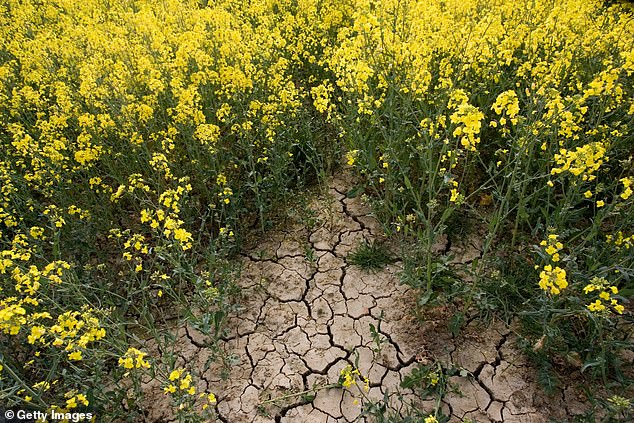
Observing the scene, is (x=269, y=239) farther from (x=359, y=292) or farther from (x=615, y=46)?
(x=615, y=46)

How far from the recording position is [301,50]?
4980 mm

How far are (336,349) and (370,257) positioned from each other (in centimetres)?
83

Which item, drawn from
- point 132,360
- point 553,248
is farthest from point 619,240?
point 132,360

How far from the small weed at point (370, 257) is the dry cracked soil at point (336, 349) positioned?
0.21 ft

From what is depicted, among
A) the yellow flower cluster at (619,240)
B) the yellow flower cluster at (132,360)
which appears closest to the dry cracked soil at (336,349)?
the yellow flower cluster at (132,360)

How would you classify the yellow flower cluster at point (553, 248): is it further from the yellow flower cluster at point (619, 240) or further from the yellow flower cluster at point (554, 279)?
the yellow flower cluster at point (619, 240)

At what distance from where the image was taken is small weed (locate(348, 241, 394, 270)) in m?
3.56

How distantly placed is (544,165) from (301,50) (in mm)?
3108

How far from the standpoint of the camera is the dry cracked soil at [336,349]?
2721 mm

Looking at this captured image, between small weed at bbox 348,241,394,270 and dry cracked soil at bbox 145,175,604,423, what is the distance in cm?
6

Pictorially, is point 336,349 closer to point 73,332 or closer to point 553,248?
point 553,248

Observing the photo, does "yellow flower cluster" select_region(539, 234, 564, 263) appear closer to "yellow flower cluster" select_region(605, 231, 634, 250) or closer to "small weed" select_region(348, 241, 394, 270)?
"yellow flower cluster" select_region(605, 231, 634, 250)

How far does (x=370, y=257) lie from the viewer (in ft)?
11.7

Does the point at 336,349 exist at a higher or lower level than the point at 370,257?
lower
